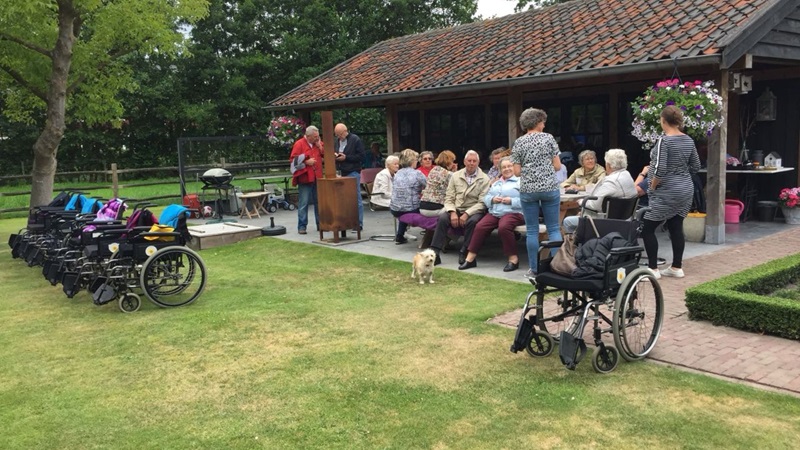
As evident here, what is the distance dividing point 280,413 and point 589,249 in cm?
224

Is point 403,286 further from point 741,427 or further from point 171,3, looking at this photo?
point 171,3

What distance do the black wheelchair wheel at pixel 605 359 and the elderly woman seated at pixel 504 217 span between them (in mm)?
2952

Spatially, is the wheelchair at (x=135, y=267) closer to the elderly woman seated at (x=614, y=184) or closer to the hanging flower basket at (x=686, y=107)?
the elderly woman seated at (x=614, y=184)

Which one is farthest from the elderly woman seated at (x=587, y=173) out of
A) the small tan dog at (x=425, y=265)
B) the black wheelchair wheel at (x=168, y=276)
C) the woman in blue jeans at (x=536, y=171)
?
the black wheelchair wheel at (x=168, y=276)

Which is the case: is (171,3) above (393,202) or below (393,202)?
above

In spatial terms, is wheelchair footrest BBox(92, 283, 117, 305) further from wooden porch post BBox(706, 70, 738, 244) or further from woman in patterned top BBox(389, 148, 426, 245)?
wooden porch post BBox(706, 70, 738, 244)

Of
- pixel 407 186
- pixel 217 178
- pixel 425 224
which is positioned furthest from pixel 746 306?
pixel 217 178

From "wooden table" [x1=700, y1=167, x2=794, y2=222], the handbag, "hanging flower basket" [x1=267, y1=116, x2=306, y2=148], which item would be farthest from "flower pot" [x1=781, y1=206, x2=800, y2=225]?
"hanging flower basket" [x1=267, y1=116, x2=306, y2=148]

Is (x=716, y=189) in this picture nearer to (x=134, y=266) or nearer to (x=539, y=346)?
(x=539, y=346)

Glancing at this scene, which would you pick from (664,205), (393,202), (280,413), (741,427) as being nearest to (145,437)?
(280,413)

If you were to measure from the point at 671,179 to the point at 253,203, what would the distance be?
9.47 meters

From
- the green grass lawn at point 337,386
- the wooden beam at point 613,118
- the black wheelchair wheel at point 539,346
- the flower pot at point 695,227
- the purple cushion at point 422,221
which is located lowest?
the green grass lawn at point 337,386

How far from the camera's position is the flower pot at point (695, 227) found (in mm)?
8352

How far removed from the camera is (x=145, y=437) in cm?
341
